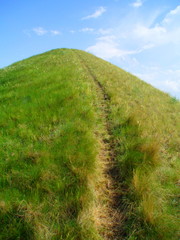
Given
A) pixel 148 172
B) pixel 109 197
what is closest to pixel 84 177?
pixel 109 197

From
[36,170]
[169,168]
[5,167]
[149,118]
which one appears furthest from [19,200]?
[149,118]

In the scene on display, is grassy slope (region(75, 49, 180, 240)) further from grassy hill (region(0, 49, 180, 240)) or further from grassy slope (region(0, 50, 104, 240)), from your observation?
grassy slope (region(0, 50, 104, 240))

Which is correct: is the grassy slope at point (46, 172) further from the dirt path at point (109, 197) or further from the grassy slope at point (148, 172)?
the grassy slope at point (148, 172)

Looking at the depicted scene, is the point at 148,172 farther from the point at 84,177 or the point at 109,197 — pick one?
the point at 84,177

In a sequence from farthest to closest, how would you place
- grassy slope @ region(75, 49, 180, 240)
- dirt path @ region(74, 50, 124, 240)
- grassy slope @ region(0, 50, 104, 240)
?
dirt path @ region(74, 50, 124, 240) < grassy slope @ region(75, 49, 180, 240) < grassy slope @ region(0, 50, 104, 240)

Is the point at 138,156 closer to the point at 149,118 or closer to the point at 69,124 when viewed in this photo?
the point at 69,124

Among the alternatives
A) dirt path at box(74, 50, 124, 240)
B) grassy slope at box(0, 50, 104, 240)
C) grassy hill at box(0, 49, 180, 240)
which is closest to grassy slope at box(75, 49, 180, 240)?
grassy hill at box(0, 49, 180, 240)

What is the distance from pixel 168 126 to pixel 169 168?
9.02 feet

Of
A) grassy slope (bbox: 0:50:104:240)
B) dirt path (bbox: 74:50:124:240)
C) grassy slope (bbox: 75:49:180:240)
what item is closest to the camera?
grassy slope (bbox: 0:50:104:240)

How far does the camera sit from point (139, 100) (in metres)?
8.98

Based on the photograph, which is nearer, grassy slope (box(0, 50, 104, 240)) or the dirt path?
grassy slope (box(0, 50, 104, 240))

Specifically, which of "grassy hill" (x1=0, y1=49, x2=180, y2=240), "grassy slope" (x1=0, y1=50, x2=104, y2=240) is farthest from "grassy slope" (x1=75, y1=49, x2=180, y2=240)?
"grassy slope" (x1=0, y1=50, x2=104, y2=240)

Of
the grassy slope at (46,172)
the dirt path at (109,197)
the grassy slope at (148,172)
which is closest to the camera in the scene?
the grassy slope at (46,172)

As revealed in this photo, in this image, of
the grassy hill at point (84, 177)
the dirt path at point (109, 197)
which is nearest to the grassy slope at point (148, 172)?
the grassy hill at point (84, 177)
